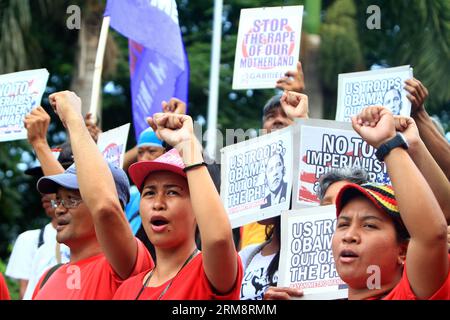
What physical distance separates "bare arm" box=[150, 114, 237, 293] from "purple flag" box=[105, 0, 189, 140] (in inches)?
110

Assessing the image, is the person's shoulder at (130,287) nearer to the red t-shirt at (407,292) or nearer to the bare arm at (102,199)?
the bare arm at (102,199)

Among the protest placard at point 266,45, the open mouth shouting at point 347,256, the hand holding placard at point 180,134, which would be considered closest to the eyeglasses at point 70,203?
the hand holding placard at point 180,134

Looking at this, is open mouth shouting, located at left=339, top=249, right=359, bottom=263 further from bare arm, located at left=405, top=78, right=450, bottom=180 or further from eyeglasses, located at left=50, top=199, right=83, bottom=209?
eyeglasses, located at left=50, top=199, right=83, bottom=209

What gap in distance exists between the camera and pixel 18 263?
7664mm

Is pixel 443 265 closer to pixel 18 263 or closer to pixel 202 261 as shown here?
pixel 202 261

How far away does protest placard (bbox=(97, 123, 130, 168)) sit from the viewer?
6.82 meters

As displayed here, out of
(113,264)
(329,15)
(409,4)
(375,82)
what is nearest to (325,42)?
(329,15)

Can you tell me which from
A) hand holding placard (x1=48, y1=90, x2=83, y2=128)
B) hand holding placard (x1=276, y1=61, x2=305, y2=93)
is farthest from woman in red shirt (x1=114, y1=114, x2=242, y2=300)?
hand holding placard (x1=276, y1=61, x2=305, y2=93)

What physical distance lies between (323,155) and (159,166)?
93 centimetres

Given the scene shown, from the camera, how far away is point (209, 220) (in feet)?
15.0

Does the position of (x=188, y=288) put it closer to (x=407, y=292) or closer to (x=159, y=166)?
(x=159, y=166)

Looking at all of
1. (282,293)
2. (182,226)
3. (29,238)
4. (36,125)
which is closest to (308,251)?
(282,293)
